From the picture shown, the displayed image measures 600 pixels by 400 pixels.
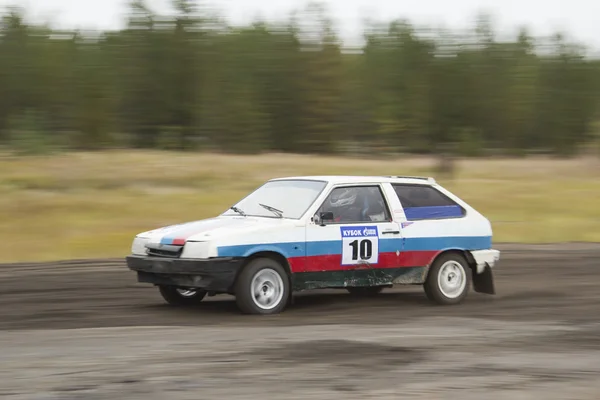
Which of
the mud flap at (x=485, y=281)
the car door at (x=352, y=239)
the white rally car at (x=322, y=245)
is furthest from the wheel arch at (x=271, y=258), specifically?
the mud flap at (x=485, y=281)

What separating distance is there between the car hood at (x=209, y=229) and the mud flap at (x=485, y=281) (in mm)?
2928

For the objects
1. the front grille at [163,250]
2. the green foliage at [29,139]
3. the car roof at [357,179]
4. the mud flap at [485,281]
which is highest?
the green foliage at [29,139]

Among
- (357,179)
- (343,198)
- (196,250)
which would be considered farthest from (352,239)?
(196,250)

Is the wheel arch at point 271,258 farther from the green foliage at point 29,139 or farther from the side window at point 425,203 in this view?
the green foliage at point 29,139

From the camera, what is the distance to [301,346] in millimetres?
7965

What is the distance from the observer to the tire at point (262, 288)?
9.64 m

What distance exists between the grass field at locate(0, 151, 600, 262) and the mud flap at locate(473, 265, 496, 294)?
7921 millimetres

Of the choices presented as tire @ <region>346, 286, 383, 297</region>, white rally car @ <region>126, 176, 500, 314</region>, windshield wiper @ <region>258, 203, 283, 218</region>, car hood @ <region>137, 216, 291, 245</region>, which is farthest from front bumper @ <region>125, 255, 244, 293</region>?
tire @ <region>346, 286, 383, 297</region>

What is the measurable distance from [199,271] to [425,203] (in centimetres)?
315

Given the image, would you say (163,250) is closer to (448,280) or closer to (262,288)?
(262,288)

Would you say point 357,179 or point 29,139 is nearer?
point 357,179

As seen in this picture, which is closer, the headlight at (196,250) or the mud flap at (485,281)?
the headlight at (196,250)

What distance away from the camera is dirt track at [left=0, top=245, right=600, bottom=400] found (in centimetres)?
651

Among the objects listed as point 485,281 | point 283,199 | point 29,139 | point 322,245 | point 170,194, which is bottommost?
point 485,281
